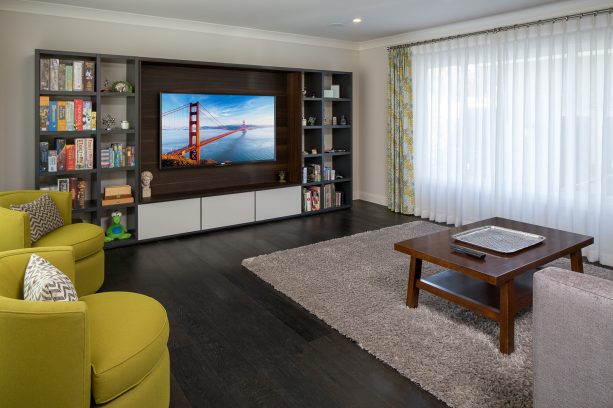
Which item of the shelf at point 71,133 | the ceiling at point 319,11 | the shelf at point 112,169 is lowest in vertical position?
the shelf at point 112,169

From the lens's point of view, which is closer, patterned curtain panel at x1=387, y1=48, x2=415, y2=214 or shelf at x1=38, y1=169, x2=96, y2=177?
shelf at x1=38, y1=169, x2=96, y2=177

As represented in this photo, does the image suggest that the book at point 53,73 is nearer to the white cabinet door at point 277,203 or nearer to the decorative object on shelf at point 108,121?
the decorative object on shelf at point 108,121

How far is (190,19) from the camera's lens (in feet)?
16.3

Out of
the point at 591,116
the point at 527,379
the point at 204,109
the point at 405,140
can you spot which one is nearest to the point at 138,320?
the point at 527,379

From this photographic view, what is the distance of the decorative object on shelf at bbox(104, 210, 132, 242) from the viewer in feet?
15.0

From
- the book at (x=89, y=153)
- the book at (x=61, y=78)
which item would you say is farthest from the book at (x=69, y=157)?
the book at (x=61, y=78)

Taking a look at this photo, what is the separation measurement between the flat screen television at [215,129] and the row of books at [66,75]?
80cm

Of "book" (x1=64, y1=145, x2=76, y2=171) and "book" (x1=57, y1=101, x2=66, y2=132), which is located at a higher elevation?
"book" (x1=57, y1=101, x2=66, y2=132)

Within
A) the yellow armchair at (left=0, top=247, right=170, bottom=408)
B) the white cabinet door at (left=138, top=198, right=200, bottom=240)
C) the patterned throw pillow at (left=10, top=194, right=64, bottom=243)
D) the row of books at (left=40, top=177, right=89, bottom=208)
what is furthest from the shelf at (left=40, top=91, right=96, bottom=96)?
the yellow armchair at (left=0, top=247, right=170, bottom=408)

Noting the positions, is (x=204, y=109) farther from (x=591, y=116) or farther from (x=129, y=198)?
(x=591, y=116)

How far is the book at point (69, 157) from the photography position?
4238mm

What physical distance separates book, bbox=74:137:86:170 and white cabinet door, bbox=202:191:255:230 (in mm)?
1307

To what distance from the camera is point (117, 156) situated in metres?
4.52

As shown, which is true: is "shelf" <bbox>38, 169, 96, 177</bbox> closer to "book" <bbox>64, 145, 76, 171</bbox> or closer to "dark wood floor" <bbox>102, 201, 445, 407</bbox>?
"book" <bbox>64, 145, 76, 171</bbox>
